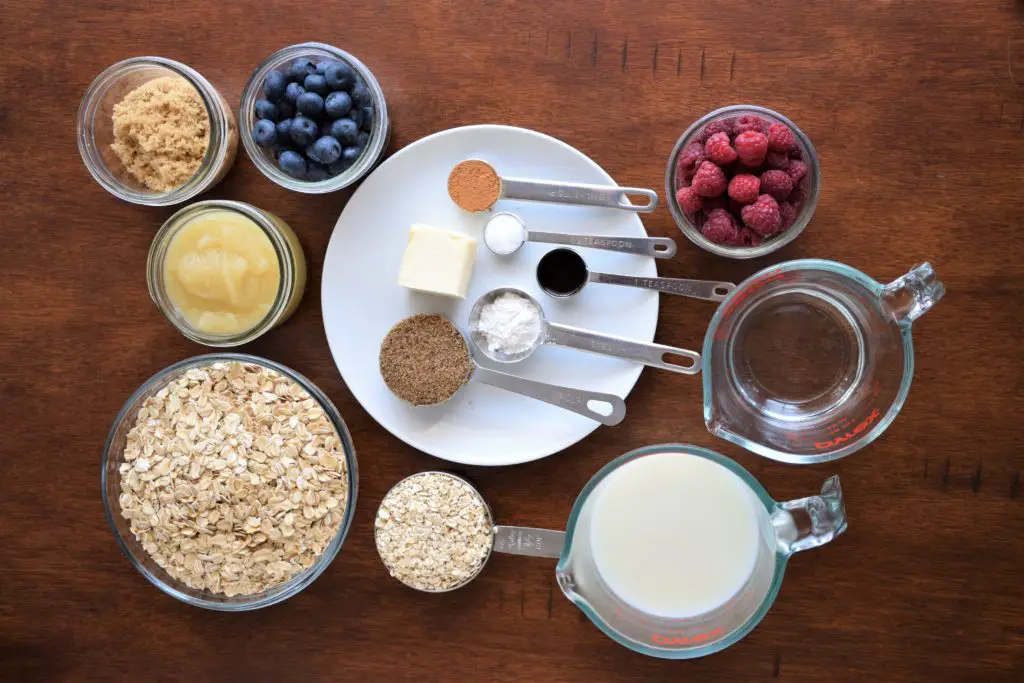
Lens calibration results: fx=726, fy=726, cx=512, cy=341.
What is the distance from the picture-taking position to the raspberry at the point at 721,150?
120 cm

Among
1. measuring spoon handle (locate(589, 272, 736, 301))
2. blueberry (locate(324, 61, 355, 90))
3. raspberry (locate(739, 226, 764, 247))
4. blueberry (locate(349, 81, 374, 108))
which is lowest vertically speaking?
measuring spoon handle (locate(589, 272, 736, 301))

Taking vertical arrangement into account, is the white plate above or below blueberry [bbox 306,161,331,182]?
below

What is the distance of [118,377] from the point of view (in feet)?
4.63

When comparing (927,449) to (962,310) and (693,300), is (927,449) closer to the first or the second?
(962,310)

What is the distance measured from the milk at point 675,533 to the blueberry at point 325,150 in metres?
0.72

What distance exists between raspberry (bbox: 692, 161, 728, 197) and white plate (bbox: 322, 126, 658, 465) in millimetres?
125

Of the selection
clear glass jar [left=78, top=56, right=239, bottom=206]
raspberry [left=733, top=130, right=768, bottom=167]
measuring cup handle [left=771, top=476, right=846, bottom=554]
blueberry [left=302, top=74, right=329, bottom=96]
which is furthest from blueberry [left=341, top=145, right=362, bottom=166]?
measuring cup handle [left=771, top=476, right=846, bottom=554]

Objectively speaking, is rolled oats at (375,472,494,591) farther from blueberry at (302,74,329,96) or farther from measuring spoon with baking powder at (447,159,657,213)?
blueberry at (302,74,329,96)

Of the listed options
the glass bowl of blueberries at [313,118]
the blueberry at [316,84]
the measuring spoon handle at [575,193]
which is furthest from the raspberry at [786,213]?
the blueberry at [316,84]

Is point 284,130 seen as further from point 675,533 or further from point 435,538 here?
point 675,533

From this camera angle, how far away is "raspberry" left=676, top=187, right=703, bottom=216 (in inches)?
48.6

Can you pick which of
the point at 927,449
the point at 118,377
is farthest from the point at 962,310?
the point at 118,377

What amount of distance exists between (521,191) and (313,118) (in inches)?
14.9

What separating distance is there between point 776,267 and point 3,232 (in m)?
1.44
